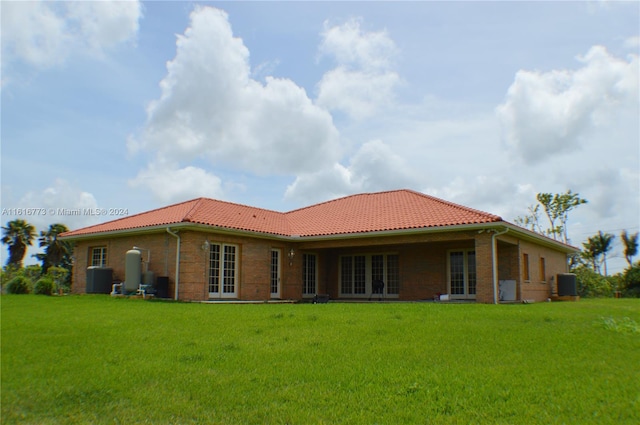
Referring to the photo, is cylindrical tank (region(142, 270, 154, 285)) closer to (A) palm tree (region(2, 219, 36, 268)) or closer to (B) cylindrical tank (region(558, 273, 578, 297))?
(B) cylindrical tank (region(558, 273, 578, 297))

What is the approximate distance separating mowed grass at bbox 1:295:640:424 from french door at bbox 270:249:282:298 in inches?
419

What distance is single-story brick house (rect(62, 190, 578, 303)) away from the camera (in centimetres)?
1819

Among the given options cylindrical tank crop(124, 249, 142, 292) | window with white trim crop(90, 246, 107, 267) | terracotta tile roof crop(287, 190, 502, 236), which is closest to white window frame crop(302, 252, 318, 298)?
terracotta tile roof crop(287, 190, 502, 236)

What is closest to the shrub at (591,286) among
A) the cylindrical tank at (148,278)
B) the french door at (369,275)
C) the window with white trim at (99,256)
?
the french door at (369,275)

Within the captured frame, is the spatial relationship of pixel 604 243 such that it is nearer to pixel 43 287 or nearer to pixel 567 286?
pixel 567 286

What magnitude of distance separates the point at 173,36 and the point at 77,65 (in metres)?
2.53

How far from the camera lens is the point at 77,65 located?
12.3m

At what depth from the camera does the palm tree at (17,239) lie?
1449 inches

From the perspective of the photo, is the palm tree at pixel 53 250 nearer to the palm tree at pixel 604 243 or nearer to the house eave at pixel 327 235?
the house eave at pixel 327 235

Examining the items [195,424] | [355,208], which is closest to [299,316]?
[195,424]

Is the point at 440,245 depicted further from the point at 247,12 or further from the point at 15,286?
the point at 15,286

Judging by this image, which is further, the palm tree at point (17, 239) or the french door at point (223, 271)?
the palm tree at point (17, 239)

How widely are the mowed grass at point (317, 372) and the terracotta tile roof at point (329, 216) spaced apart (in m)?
8.54

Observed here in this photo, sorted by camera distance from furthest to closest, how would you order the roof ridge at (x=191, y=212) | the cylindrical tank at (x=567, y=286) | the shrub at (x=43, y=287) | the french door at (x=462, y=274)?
the cylindrical tank at (x=567, y=286)
the french door at (x=462, y=274)
the shrub at (x=43, y=287)
the roof ridge at (x=191, y=212)
